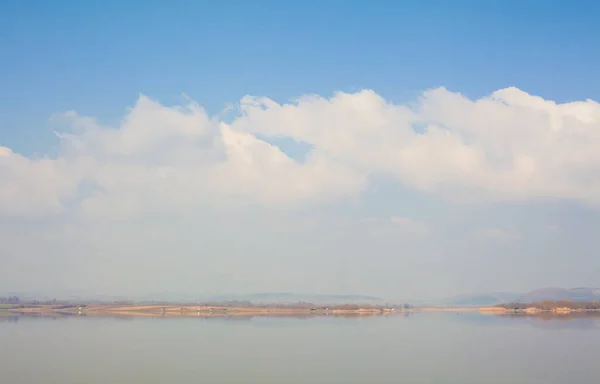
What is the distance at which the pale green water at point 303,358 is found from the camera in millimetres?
23656

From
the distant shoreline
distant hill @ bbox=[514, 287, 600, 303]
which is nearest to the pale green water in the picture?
the distant shoreline

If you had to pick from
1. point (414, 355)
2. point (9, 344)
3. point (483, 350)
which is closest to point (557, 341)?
point (483, 350)

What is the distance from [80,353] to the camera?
31719 millimetres

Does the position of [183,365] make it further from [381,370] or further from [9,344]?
[9,344]

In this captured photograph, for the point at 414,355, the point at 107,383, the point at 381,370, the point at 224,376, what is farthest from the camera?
the point at 414,355

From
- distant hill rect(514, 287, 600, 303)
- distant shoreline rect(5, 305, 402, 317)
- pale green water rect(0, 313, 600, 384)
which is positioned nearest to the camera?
pale green water rect(0, 313, 600, 384)

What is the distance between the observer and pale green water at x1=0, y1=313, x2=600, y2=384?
931 inches

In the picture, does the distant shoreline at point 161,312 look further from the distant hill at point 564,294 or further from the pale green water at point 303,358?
the distant hill at point 564,294

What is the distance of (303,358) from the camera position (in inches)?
1160

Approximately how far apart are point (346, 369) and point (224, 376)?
5.31 metres

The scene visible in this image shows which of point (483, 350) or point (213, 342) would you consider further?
point (213, 342)

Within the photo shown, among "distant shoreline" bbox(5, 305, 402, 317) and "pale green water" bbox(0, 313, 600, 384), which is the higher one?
"pale green water" bbox(0, 313, 600, 384)

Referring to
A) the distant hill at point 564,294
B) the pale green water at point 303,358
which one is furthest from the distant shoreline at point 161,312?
the distant hill at point 564,294

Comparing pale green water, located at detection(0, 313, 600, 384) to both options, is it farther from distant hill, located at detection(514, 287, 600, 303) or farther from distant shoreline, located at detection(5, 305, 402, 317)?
distant hill, located at detection(514, 287, 600, 303)
